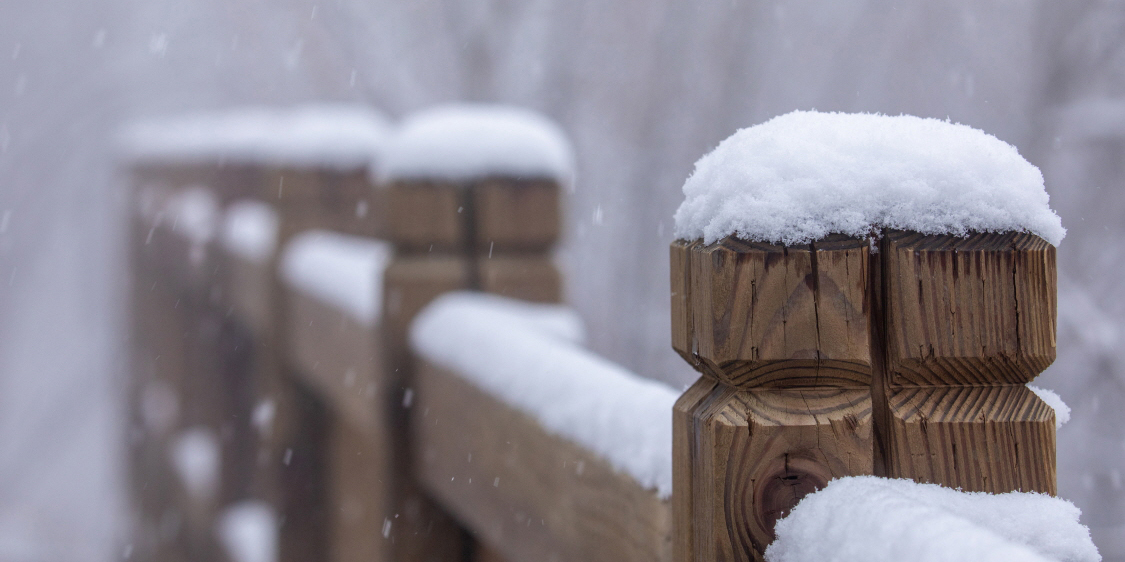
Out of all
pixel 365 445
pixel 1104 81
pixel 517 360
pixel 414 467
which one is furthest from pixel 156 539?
pixel 1104 81

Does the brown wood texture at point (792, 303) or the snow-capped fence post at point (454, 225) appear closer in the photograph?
the brown wood texture at point (792, 303)

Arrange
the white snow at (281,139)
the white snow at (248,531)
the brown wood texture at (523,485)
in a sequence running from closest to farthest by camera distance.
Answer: the brown wood texture at (523,485), the white snow at (281,139), the white snow at (248,531)

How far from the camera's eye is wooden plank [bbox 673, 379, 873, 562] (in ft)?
2.19

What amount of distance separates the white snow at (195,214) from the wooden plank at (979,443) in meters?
3.67

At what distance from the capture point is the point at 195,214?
4168mm

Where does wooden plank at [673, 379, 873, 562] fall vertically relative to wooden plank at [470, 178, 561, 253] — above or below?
below

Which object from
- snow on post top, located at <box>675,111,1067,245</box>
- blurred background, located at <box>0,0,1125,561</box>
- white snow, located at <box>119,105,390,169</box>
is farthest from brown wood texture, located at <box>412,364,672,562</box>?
white snow, located at <box>119,105,390,169</box>

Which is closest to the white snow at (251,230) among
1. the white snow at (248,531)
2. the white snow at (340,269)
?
the white snow at (340,269)

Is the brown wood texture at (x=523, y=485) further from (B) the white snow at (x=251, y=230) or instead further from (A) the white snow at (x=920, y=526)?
(B) the white snow at (x=251, y=230)

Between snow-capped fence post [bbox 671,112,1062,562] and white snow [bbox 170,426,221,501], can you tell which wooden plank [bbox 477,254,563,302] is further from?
white snow [bbox 170,426,221,501]

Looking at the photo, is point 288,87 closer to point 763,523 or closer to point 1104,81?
point 1104,81

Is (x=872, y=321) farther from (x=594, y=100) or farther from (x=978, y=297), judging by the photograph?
(x=594, y=100)

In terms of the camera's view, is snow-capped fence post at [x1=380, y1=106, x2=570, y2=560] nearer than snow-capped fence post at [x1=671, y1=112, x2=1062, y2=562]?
No

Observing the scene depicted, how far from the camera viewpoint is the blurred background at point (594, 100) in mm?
4453
